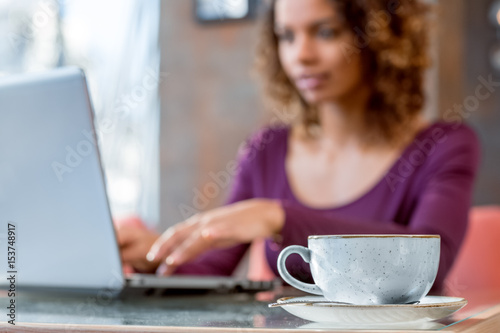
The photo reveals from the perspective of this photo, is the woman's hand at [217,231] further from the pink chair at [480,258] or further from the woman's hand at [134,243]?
the pink chair at [480,258]

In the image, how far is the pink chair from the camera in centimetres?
166

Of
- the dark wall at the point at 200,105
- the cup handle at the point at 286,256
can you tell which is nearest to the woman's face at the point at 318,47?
the cup handle at the point at 286,256

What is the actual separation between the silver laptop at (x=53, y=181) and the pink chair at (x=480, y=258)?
1088 millimetres

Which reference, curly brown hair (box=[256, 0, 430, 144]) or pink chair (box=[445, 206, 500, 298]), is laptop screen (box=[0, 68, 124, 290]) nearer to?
curly brown hair (box=[256, 0, 430, 144])

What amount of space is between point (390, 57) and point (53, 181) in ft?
3.59

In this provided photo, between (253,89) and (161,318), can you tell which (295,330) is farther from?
(253,89)

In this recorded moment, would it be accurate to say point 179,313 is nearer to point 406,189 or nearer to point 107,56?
point 406,189

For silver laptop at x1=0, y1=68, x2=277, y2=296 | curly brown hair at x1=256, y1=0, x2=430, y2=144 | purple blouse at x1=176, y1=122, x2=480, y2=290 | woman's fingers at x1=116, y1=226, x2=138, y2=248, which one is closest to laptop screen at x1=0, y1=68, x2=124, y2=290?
silver laptop at x1=0, y1=68, x2=277, y2=296

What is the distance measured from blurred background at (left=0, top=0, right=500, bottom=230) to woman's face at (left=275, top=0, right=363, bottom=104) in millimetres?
1222

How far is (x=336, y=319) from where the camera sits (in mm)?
514

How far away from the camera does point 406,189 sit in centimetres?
158

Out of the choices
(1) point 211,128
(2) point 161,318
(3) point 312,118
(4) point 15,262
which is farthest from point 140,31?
(2) point 161,318

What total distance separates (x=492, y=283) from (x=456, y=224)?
0.44m

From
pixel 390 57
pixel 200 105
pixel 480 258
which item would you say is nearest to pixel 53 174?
pixel 390 57
